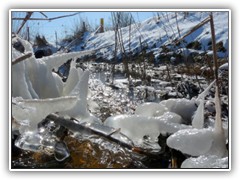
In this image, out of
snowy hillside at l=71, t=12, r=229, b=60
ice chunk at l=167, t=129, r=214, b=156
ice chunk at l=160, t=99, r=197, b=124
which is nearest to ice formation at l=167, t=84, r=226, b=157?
ice chunk at l=167, t=129, r=214, b=156

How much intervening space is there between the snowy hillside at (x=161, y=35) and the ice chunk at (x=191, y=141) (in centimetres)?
36

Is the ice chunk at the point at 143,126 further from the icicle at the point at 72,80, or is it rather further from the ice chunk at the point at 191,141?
the icicle at the point at 72,80

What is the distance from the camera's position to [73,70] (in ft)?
2.62

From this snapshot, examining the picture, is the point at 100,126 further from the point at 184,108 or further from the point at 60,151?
the point at 184,108

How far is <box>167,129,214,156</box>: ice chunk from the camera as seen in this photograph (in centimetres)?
67

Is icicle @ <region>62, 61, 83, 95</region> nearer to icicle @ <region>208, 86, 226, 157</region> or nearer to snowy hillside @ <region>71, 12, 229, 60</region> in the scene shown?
snowy hillside @ <region>71, 12, 229, 60</region>

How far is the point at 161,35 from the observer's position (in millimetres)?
1107

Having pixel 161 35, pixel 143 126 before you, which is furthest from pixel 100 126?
pixel 161 35

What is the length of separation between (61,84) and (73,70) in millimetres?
52

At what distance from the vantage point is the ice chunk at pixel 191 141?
666 mm

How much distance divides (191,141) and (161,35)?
1.75 feet

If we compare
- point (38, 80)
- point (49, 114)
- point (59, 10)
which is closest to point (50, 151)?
point (49, 114)

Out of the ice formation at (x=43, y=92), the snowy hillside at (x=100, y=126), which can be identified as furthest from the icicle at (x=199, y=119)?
the ice formation at (x=43, y=92)
